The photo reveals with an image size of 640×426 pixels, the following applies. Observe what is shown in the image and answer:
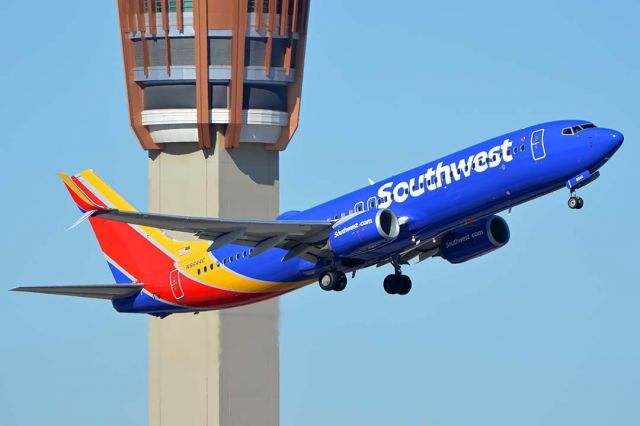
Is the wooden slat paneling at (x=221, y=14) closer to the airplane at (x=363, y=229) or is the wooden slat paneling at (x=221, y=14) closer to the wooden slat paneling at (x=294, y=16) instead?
the wooden slat paneling at (x=294, y=16)

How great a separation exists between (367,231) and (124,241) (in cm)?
2140

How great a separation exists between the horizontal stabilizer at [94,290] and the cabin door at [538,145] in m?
24.9

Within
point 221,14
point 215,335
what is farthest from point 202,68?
point 215,335

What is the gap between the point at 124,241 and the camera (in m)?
109

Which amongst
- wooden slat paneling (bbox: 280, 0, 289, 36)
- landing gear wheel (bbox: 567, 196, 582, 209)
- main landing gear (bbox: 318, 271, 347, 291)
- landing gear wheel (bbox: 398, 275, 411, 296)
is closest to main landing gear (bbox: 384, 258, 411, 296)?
landing gear wheel (bbox: 398, 275, 411, 296)

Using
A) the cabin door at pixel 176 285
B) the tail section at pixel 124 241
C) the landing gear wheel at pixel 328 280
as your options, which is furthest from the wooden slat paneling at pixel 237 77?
the landing gear wheel at pixel 328 280

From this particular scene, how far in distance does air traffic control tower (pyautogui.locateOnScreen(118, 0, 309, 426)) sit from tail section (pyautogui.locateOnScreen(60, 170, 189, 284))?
1713 cm

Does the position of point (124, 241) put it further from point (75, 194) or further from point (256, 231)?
point (256, 231)

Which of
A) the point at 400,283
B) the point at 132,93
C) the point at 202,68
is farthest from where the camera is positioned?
the point at 132,93

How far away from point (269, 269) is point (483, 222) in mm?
10492

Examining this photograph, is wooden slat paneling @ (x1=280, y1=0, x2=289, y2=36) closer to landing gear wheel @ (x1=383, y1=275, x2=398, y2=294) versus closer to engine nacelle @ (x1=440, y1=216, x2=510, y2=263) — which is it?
landing gear wheel @ (x1=383, y1=275, x2=398, y2=294)

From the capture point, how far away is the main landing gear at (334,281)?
3743 inches

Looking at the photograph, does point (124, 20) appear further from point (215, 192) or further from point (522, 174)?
point (522, 174)

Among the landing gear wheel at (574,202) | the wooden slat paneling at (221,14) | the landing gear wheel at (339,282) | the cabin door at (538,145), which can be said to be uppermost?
the wooden slat paneling at (221,14)
